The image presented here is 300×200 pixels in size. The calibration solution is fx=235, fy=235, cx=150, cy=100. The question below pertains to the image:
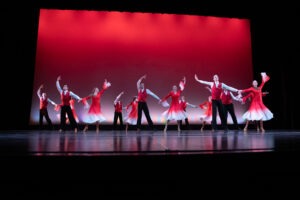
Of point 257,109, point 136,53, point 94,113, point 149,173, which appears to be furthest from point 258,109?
point 149,173

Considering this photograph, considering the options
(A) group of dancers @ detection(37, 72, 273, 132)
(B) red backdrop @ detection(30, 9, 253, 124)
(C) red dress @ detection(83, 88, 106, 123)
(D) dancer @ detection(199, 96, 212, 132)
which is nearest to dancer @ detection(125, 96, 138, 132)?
(A) group of dancers @ detection(37, 72, 273, 132)

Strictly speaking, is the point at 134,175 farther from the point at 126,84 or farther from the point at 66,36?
the point at 66,36

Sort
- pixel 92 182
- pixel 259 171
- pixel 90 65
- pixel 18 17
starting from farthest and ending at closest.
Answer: pixel 90 65 < pixel 18 17 < pixel 259 171 < pixel 92 182

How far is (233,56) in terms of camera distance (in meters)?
8.98

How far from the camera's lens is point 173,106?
23.6ft

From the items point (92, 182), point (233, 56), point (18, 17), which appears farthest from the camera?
point (233, 56)

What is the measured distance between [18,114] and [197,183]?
7.81 meters

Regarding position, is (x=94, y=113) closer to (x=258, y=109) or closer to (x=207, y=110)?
Answer: (x=207, y=110)

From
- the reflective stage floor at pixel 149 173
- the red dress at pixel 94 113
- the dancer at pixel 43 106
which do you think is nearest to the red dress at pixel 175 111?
the red dress at pixel 94 113

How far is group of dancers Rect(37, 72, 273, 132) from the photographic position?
6213 mm

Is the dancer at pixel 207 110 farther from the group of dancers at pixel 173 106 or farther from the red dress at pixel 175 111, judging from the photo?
the red dress at pixel 175 111

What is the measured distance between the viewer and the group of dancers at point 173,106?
6.21m

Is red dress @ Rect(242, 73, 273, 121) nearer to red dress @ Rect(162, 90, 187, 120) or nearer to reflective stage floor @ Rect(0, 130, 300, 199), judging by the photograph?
red dress @ Rect(162, 90, 187, 120)

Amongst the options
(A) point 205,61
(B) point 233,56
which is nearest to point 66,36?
(A) point 205,61
